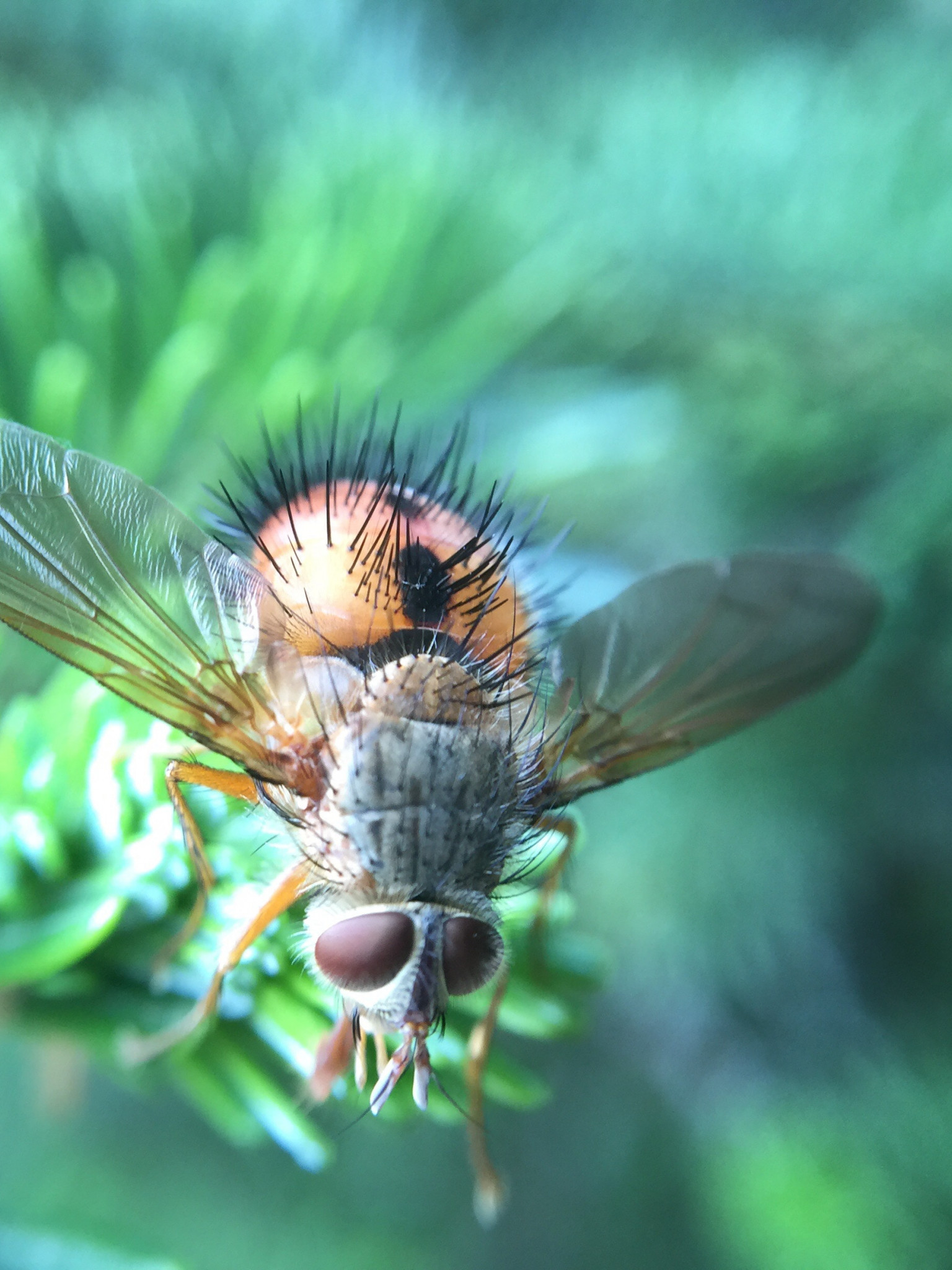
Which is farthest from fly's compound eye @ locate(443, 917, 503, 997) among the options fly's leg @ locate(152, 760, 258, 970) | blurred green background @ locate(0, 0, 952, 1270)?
blurred green background @ locate(0, 0, 952, 1270)

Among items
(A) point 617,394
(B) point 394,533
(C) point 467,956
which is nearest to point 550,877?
(C) point 467,956

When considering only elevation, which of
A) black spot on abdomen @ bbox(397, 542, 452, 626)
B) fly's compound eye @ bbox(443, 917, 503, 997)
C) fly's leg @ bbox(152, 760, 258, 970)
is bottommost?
fly's compound eye @ bbox(443, 917, 503, 997)

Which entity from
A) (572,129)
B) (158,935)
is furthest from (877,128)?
(158,935)

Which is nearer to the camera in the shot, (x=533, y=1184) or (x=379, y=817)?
(x=379, y=817)

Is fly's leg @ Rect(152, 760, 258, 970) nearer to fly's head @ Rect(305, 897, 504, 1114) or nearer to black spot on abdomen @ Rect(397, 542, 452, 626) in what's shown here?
fly's head @ Rect(305, 897, 504, 1114)

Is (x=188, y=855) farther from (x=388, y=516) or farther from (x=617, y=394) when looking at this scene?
(x=617, y=394)

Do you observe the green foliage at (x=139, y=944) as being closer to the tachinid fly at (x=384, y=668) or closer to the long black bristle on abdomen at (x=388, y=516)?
the tachinid fly at (x=384, y=668)

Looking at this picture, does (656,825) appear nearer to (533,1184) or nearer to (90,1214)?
(533,1184)
